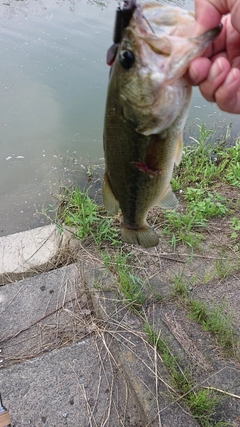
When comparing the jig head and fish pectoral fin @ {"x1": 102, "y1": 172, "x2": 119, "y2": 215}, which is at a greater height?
the jig head

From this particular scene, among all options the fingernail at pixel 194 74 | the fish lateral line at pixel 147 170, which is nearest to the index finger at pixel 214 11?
the fingernail at pixel 194 74

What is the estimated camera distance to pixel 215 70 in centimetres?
125

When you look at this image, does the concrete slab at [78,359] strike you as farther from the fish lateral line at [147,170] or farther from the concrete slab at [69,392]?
the fish lateral line at [147,170]

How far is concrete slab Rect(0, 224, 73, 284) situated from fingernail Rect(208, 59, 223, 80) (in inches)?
87.4

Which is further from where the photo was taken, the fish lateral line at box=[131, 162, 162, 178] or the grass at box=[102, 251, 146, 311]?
the grass at box=[102, 251, 146, 311]

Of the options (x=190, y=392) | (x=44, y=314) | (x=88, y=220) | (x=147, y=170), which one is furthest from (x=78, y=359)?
(x=147, y=170)

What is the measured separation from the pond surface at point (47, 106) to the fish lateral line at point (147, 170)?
119 inches

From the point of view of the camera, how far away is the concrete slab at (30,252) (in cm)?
309

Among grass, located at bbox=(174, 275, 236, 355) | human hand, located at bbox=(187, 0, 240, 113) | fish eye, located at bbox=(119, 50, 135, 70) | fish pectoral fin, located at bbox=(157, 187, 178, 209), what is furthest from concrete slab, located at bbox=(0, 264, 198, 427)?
fish eye, located at bbox=(119, 50, 135, 70)

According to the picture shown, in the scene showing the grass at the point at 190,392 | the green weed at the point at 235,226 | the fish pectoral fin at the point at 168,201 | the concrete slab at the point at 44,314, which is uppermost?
the fish pectoral fin at the point at 168,201

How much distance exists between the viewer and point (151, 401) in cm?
204

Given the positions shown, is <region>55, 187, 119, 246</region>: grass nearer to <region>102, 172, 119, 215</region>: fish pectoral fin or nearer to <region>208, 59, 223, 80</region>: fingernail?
<region>102, 172, 119, 215</region>: fish pectoral fin

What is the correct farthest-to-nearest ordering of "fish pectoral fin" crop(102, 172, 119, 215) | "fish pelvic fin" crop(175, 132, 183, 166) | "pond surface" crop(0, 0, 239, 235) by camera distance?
"pond surface" crop(0, 0, 239, 235) → "fish pectoral fin" crop(102, 172, 119, 215) → "fish pelvic fin" crop(175, 132, 183, 166)

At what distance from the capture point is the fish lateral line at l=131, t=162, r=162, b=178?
1361 millimetres
